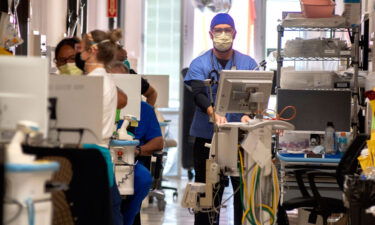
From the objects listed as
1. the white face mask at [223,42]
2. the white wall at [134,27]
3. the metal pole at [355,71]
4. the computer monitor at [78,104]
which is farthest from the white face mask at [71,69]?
the white wall at [134,27]

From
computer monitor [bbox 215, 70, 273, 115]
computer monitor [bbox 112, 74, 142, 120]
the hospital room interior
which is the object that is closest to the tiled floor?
the hospital room interior

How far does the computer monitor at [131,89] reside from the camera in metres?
5.50

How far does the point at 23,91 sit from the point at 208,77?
9.85 ft

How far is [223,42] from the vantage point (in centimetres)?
607

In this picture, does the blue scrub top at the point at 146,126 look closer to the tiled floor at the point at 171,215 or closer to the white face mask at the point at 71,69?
the white face mask at the point at 71,69

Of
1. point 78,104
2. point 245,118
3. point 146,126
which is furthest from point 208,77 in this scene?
point 78,104

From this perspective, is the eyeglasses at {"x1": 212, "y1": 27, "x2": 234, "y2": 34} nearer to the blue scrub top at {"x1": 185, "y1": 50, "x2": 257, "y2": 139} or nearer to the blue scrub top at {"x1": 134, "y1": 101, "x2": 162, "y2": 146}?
the blue scrub top at {"x1": 185, "y1": 50, "x2": 257, "y2": 139}

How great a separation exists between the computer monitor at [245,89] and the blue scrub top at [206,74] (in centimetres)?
63

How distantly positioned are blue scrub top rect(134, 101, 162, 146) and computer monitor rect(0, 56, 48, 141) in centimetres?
271

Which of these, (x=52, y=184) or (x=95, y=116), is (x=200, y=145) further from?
(x=52, y=184)

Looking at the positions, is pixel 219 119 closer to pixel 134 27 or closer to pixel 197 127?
pixel 197 127

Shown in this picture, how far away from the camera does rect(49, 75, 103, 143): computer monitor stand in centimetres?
338

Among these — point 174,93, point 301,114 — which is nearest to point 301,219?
point 301,114

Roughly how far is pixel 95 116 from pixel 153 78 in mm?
5437
